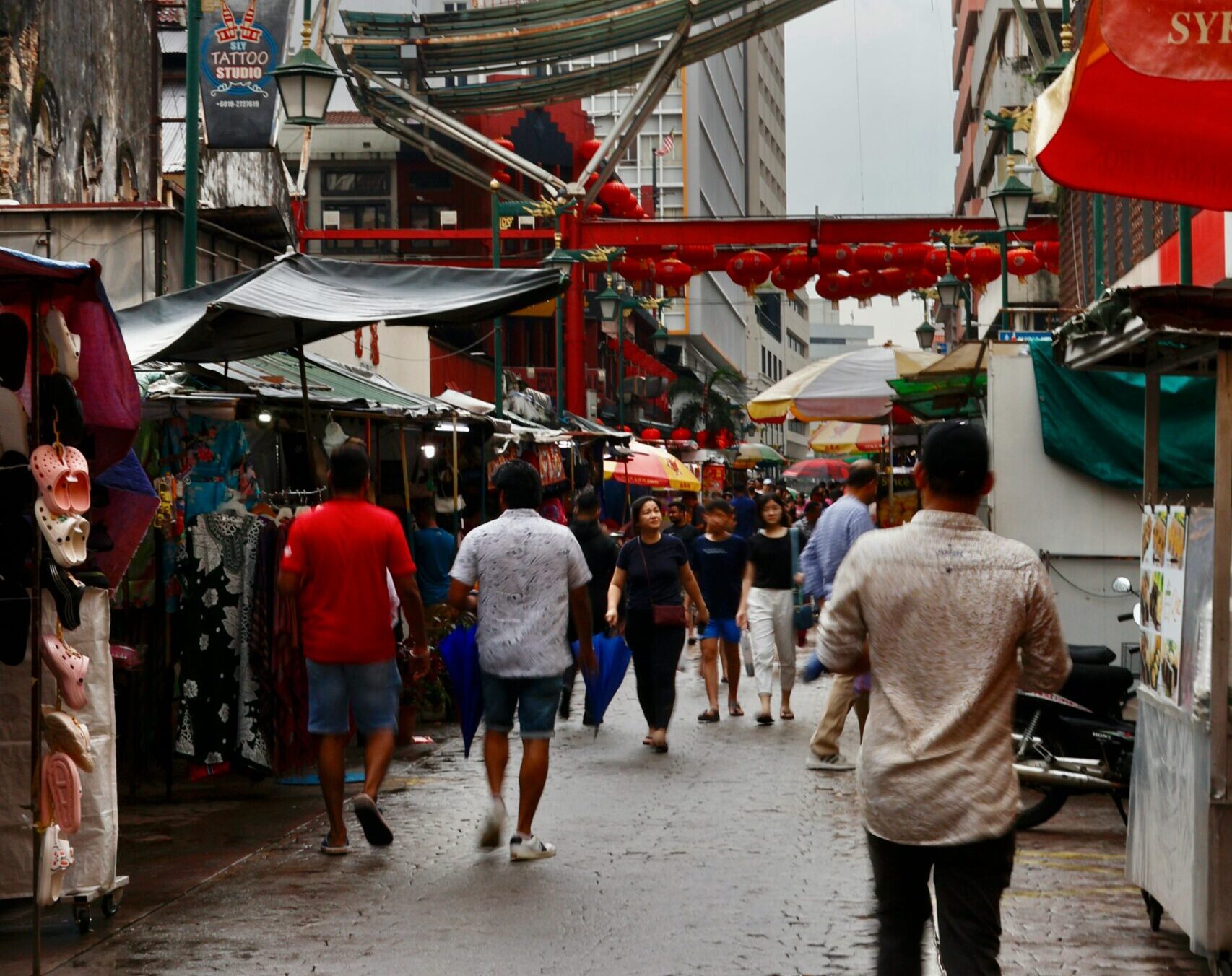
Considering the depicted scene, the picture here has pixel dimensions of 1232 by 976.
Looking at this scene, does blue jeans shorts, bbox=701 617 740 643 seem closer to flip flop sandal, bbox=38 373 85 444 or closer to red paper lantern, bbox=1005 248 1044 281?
flip flop sandal, bbox=38 373 85 444

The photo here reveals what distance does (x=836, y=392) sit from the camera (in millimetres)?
19750

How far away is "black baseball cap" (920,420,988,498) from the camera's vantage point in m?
4.64

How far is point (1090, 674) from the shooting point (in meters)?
9.38

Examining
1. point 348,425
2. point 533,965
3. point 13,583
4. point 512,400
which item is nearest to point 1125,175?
point 533,965

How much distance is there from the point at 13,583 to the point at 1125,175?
184 inches

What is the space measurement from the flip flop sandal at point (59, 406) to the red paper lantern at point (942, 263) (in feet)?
73.7

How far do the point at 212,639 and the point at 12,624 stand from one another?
12.1ft

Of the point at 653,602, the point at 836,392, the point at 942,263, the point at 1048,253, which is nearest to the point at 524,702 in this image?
the point at 653,602

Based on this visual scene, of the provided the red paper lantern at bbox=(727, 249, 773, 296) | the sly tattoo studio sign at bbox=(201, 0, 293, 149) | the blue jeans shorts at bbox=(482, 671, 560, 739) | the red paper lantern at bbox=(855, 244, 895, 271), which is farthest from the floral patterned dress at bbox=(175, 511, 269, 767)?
the red paper lantern at bbox=(855, 244, 895, 271)

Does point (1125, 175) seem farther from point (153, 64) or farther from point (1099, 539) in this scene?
point (153, 64)

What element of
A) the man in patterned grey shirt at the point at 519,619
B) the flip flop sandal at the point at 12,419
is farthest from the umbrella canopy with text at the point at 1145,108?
the flip flop sandal at the point at 12,419

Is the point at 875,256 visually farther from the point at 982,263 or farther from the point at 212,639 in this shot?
the point at 212,639

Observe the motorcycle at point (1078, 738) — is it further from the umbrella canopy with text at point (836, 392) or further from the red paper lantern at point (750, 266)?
the red paper lantern at point (750, 266)

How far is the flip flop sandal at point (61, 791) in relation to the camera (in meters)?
6.33
